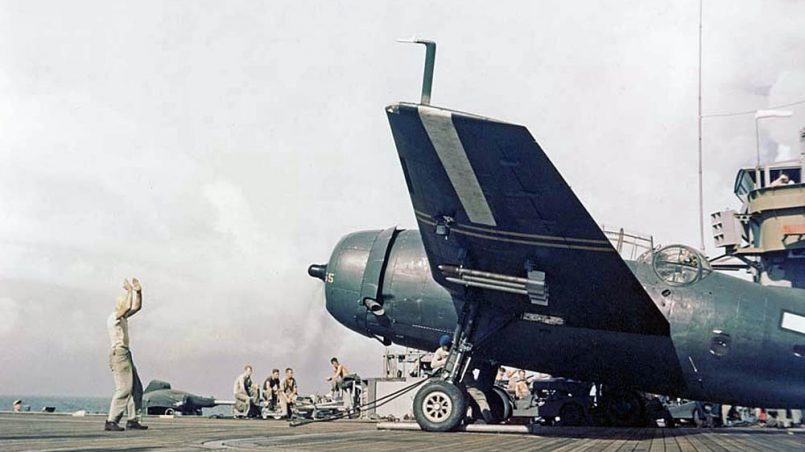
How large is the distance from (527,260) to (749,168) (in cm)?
2481

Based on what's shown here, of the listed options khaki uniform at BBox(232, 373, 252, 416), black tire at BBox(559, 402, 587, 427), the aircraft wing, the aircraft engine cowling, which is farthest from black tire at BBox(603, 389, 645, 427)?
khaki uniform at BBox(232, 373, 252, 416)

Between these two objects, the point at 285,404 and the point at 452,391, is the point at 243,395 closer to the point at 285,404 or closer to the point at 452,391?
the point at 285,404

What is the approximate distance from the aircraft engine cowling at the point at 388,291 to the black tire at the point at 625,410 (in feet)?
14.6

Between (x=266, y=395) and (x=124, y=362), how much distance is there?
1110 centimetres

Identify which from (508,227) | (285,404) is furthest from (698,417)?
(508,227)

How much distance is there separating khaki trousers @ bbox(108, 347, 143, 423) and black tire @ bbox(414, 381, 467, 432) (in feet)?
14.7

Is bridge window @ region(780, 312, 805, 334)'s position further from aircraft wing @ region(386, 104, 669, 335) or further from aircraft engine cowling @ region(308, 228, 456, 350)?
aircraft engine cowling @ region(308, 228, 456, 350)

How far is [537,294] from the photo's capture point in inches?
432

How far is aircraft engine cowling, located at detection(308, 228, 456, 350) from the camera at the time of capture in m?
13.5

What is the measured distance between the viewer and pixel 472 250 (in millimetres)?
11273

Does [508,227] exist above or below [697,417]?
above

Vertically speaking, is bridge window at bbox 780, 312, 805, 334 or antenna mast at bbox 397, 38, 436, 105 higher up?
antenna mast at bbox 397, 38, 436, 105

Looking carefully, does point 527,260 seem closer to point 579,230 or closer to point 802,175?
point 579,230

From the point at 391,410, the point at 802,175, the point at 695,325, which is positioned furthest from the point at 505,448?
the point at 802,175
